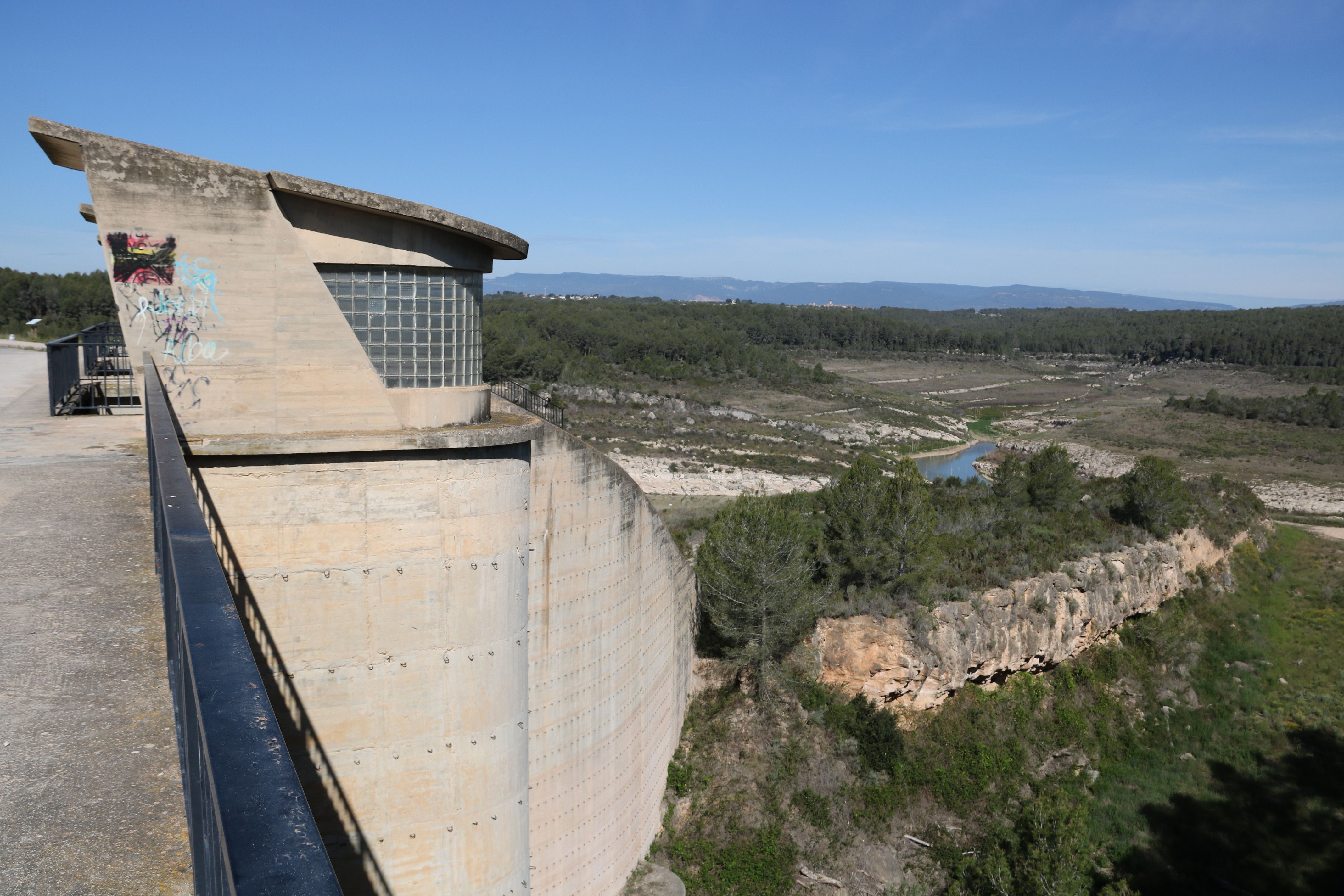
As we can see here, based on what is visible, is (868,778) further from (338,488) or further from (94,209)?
(94,209)

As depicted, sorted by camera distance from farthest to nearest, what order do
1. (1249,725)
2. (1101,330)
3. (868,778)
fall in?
(1101,330) → (1249,725) → (868,778)

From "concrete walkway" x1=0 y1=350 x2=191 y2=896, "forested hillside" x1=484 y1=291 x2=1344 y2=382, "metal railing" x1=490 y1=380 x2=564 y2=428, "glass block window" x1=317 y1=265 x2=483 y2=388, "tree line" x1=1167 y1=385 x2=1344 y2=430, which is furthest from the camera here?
"forested hillside" x1=484 y1=291 x2=1344 y2=382

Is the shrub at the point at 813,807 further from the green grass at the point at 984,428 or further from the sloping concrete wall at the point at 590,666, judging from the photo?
the green grass at the point at 984,428

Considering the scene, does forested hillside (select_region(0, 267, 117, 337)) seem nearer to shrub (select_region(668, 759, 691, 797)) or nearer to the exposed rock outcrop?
shrub (select_region(668, 759, 691, 797))

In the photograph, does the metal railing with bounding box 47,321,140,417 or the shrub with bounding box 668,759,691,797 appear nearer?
the metal railing with bounding box 47,321,140,417

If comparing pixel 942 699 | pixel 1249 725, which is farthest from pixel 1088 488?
pixel 942 699

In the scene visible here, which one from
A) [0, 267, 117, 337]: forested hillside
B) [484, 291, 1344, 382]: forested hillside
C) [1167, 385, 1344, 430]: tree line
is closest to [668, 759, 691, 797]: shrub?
[0, 267, 117, 337]: forested hillside
